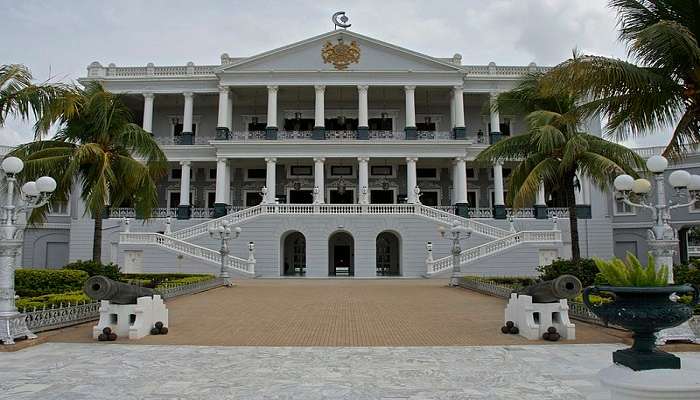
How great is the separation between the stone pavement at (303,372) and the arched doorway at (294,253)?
24382 mm

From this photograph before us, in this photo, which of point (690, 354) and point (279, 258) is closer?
point (690, 354)

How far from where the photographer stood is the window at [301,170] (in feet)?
128

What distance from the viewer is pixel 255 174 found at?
1548 inches

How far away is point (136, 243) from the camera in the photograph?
29219 mm

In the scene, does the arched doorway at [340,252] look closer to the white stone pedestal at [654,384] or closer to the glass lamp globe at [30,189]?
the glass lamp globe at [30,189]

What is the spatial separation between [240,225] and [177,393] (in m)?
24.7

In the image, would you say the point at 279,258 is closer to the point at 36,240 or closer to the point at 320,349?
the point at 36,240

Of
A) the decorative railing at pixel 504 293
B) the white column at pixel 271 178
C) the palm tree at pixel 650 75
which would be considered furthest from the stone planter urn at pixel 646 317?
the white column at pixel 271 178

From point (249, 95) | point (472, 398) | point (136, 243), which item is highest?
point (249, 95)

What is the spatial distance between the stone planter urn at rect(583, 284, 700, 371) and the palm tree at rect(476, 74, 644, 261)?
40.9 feet

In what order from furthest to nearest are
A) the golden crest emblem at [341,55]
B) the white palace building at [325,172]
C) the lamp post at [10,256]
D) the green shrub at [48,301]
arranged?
the golden crest emblem at [341,55], the white palace building at [325,172], the green shrub at [48,301], the lamp post at [10,256]

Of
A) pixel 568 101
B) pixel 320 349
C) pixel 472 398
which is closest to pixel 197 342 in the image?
pixel 320 349

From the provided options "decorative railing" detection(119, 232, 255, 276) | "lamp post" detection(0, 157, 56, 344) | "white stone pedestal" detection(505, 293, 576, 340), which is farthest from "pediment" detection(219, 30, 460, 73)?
"white stone pedestal" detection(505, 293, 576, 340)

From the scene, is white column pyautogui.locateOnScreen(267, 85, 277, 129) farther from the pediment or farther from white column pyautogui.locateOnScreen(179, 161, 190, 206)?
A: white column pyautogui.locateOnScreen(179, 161, 190, 206)
